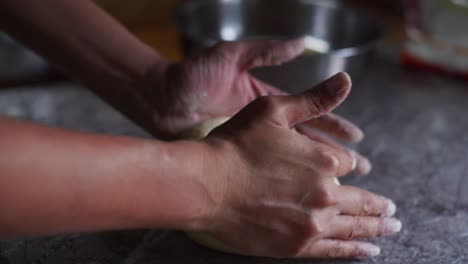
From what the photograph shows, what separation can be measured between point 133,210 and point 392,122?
3.10 feet

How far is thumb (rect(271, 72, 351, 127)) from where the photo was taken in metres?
0.92

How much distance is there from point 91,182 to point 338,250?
0.46 meters

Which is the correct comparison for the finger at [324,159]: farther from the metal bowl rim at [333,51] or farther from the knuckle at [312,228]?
the metal bowl rim at [333,51]

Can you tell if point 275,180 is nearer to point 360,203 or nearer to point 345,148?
point 360,203

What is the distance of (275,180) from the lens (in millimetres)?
912

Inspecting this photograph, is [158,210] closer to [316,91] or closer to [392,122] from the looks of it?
[316,91]

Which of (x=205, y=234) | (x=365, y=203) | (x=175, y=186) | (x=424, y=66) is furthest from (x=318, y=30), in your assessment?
(x=175, y=186)

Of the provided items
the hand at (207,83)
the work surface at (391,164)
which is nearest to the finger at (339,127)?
the hand at (207,83)

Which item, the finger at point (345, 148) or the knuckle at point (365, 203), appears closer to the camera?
the knuckle at point (365, 203)

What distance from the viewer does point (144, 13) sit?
2178mm

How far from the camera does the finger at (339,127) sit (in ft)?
4.08

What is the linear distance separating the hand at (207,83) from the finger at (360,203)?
20 cm

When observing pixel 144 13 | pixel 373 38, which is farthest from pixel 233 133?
pixel 144 13

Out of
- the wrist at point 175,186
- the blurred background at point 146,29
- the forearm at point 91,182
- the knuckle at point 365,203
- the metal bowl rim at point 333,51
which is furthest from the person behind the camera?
the blurred background at point 146,29
